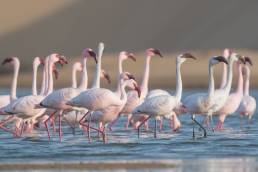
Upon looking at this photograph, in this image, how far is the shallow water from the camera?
17.1 metres

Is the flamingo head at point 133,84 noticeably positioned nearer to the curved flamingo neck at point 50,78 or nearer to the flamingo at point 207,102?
the flamingo at point 207,102

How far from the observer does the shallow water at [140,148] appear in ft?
56.2

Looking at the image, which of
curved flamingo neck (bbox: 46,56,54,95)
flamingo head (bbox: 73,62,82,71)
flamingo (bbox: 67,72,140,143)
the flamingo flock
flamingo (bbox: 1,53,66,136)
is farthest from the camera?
flamingo head (bbox: 73,62,82,71)

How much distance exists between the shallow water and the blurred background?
42137 millimetres

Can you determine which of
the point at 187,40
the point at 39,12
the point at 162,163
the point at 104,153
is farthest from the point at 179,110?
the point at 39,12

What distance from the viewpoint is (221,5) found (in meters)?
79.8

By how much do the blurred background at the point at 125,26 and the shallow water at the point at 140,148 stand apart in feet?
138

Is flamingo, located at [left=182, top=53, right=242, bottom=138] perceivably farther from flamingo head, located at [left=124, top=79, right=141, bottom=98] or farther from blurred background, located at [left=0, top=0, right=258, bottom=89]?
blurred background, located at [left=0, top=0, right=258, bottom=89]

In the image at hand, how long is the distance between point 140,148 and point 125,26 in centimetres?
6049

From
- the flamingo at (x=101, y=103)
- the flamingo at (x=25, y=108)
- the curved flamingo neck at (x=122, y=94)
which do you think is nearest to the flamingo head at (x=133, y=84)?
the curved flamingo neck at (x=122, y=94)

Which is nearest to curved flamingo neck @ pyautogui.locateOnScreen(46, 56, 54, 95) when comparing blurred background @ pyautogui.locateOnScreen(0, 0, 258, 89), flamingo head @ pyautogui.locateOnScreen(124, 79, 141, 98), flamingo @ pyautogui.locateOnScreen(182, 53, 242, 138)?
flamingo head @ pyautogui.locateOnScreen(124, 79, 141, 98)

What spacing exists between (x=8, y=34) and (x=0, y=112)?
2273 inches

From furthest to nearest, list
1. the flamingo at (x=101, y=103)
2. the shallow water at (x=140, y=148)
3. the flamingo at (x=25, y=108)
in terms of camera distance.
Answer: the flamingo at (x=25, y=108) < the flamingo at (x=101, y=103) < the shallow water at (x=140, y=148)

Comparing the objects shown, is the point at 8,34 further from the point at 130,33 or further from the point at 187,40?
the point at 187,40
